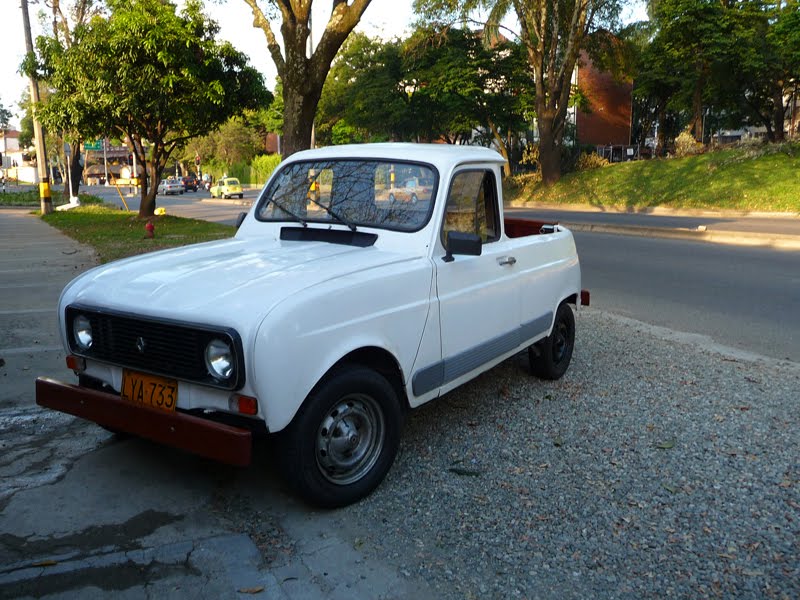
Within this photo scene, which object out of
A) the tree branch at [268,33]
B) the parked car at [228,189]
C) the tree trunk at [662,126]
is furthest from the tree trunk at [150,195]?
the tree trunk at [662,126]

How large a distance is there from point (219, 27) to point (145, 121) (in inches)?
136

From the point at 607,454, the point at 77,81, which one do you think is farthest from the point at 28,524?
the point at 77,81

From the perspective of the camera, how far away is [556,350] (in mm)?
5750

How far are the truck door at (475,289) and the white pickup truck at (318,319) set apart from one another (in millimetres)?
13

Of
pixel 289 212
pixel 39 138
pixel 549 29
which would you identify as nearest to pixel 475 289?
pixel 289 212

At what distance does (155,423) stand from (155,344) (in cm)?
37

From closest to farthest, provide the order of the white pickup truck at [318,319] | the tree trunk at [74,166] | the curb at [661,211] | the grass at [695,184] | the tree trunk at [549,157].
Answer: the white pickup truck at [318,319]
the curb at [661,211]
the grass at [695,184]
the tree trunk at [549,157]
the tree trunk at [74,166]

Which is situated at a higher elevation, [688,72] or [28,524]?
[688,72]

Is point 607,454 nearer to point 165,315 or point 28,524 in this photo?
point 165,315

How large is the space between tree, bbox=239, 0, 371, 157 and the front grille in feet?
33.5

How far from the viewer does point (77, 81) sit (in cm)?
1938

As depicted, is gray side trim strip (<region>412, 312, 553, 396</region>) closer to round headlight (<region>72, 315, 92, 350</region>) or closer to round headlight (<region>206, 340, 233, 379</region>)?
round headlight (<region>206, 340, 233, 379</region>)

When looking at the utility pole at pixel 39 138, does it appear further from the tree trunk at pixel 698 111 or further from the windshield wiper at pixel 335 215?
the tree trunk at pixel 698 111

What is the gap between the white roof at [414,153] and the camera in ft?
14.5
